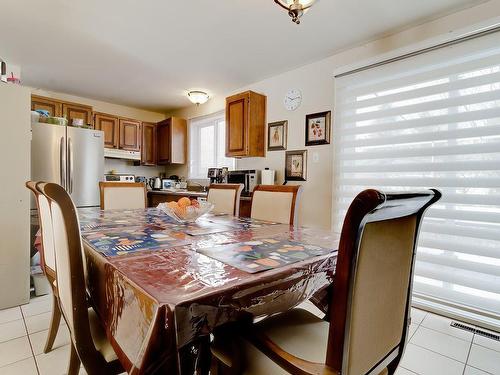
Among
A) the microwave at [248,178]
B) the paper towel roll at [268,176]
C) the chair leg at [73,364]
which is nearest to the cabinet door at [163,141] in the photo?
the microwave at [248,178]

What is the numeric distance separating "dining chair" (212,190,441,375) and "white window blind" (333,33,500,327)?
1.63 metres

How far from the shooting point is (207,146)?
4.72m

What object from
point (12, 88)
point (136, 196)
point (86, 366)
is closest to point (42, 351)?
point (86, 366)

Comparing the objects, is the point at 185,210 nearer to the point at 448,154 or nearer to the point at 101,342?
the point at 101,342

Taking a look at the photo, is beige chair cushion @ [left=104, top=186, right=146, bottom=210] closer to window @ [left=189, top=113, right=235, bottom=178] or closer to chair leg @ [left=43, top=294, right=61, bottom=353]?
chair leg @ [left=43, top=294, right=61, bottom=353]

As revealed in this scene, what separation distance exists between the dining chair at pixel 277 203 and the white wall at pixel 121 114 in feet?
12.3

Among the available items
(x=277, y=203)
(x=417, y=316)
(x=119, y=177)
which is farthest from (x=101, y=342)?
(x=119, y=177)

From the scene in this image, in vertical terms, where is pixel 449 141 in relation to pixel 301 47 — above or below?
below

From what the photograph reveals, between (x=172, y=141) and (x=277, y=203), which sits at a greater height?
(x=172, y=141)

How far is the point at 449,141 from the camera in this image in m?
2.15

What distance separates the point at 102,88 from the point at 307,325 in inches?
170

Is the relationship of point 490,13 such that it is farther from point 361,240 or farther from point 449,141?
point 361,240

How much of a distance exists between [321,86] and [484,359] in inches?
104

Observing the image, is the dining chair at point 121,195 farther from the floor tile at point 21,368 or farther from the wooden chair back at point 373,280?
the wooden chair back at point 373,280
